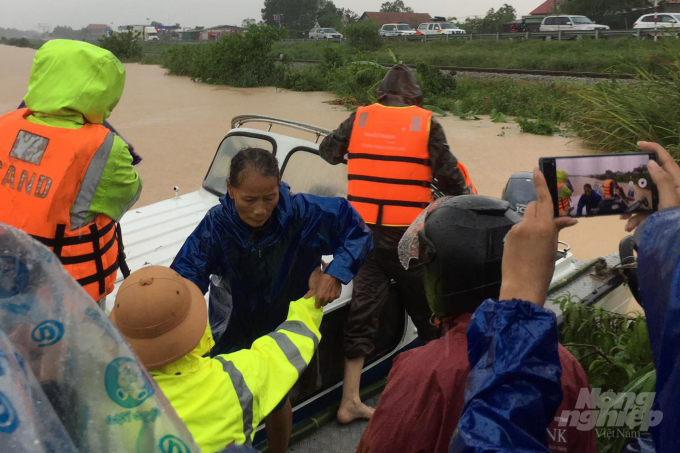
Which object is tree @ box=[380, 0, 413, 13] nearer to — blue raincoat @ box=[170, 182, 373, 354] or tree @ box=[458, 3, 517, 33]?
tree @ box=[458, 3, 517, 33]

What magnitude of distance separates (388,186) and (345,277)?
1.11 m

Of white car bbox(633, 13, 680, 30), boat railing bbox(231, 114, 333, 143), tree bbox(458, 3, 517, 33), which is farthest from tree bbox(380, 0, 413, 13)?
boat railing bbox(231, 114, 333, 143)

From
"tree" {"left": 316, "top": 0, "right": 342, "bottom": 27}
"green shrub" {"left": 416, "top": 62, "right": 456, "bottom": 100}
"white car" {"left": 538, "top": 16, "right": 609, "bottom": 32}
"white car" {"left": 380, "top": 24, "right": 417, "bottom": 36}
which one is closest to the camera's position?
"green shrub" {"left": 416, "top": 62, "right": 456, "bottom": 100}

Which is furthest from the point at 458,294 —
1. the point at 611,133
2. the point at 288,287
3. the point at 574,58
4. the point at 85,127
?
the point at 574,58

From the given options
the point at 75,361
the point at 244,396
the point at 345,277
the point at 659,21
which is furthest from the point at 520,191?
the point at 659,21

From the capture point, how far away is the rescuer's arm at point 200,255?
2.52 metres

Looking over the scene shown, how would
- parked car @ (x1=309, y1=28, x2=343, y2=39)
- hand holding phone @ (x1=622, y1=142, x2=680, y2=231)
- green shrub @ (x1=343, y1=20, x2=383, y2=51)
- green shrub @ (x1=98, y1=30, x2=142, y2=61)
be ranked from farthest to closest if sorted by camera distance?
parked car @ (x1=309, y1=28, x2=343, y2=39) < green shrub @ (x1=98, y1=30, x2=142, y2=61) < green shrub @ (x1=343, y1=20, x2=383, y2=51) < hand holding phone @ (x1=622, y1=142, x2=680, y2=231)

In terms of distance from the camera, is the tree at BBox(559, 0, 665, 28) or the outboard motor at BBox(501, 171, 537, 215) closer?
the outboard motor at BBox(501, 171, 537, 215)

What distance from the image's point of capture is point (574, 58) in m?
22.3

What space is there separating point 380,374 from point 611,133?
7.87 meters

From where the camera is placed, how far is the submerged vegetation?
10.1 metres

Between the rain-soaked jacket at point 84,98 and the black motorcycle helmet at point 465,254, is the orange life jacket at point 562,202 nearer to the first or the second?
the black motorcycle helmet at point 465,254

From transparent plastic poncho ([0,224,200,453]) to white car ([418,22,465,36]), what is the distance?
40.2 metres

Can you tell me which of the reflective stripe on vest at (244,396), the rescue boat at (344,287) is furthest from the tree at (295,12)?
the reflective stripe on vest at (244,396)
